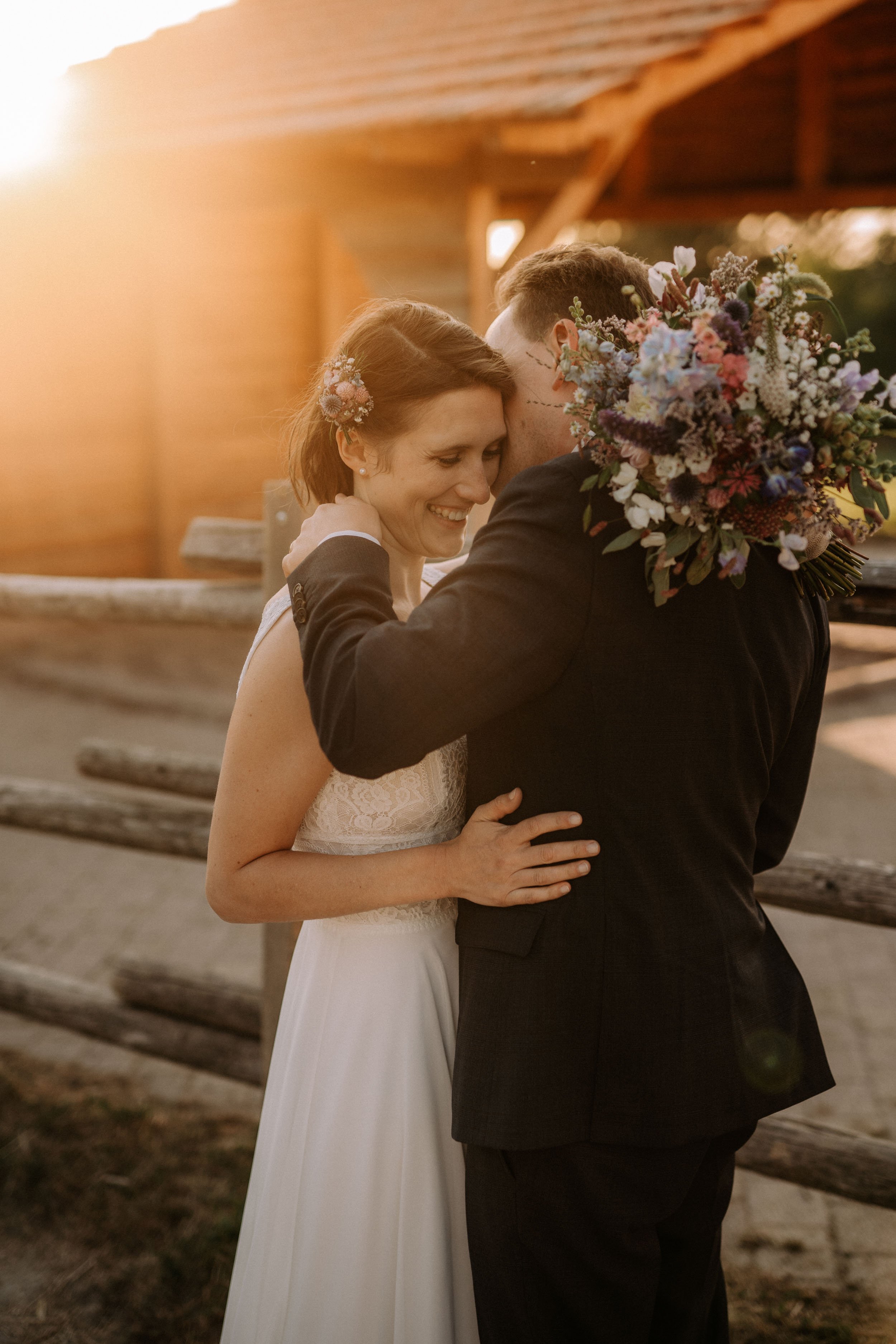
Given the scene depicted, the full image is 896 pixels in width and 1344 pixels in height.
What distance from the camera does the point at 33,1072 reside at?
405cm

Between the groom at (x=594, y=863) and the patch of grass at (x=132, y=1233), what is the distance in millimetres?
1510

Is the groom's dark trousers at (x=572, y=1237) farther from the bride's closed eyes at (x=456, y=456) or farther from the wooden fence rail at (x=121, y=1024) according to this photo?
the wooden fence rail at (x=121, y=1024)

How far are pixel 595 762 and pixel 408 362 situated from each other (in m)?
0.80

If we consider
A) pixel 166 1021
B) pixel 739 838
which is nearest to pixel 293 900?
pixel 739 838

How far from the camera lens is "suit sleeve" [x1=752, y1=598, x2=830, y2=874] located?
1.80 metres

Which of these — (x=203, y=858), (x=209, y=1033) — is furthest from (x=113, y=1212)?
(x=203, y=858)

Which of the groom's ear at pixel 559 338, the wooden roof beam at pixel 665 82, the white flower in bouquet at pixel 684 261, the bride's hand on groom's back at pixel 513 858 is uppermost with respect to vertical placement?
the wooden roof beam at pixel 665 82

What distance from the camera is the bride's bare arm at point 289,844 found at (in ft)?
5.40

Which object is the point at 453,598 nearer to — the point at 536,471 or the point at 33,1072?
the point at 536,471

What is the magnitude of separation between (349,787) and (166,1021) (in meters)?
2.09

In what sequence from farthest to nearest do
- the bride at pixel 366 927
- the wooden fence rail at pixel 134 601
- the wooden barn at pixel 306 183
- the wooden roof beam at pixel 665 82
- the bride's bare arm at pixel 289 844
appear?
the wooden barn at pixel 306 183, the wooden roof beam at pixel 665 82, the wooden fence rail at pixel 134 601, the bride at pixel 366 927, the bride's bare arm at pixel 289 844

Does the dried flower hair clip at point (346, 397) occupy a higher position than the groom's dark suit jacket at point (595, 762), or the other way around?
the dried flower hair clip at point (346, 397)

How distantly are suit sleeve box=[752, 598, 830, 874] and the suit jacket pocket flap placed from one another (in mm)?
501

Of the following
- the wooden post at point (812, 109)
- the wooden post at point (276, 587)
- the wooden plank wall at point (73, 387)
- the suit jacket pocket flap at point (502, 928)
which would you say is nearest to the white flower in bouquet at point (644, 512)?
the suit jacket pocket flap at point (502, 928)
